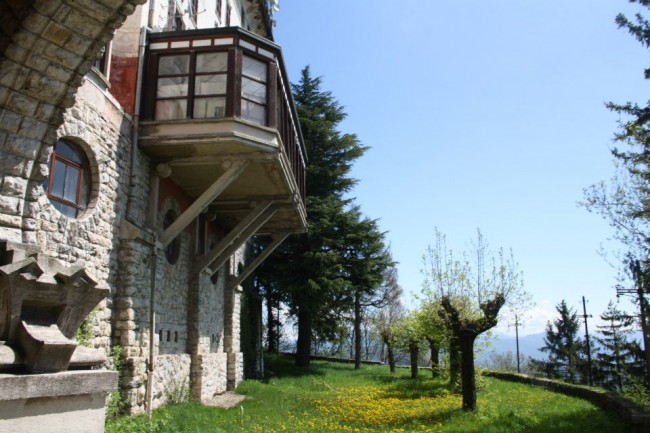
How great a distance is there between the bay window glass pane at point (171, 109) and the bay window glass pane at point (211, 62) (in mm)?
834

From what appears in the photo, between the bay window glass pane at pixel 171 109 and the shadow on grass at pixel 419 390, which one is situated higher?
the bay window glass pane at pixel 171 109

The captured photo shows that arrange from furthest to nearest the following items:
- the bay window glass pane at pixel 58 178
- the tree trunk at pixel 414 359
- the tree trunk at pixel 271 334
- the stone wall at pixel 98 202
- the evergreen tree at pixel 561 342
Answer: the evergreen tree at pixel 561 342 < the tree trunk at pixel 271 334 < the tree trunk at pixel 414 359 < the bay window glass pane at pixel 58 178 < the stone wall at pixel 98 202

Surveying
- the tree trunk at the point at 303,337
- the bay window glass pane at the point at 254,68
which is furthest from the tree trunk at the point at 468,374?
the tree trunk at the point at 303,337

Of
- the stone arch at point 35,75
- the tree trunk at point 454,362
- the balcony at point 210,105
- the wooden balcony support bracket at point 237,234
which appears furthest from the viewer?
the tree trunk at point 454,362

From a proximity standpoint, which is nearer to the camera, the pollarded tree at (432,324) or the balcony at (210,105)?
the balcony at (210,105)

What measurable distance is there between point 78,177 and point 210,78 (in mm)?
3653

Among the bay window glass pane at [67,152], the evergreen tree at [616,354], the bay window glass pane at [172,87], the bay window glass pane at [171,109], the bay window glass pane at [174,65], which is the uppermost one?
the bay window glass pane at [174,65]

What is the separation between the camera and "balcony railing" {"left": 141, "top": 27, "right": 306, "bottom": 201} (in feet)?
36.3

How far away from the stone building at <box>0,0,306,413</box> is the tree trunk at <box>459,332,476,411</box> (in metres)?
5.96

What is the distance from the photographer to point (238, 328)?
736 inches

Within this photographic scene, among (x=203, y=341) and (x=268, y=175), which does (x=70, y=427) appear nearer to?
(x=268, y=175)

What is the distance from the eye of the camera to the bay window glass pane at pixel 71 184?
874 cm

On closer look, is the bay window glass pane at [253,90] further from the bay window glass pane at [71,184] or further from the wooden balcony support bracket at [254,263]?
the wooden balcony support bracket at [254,263]

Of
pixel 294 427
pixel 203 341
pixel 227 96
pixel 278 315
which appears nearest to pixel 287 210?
pixel 203 341
